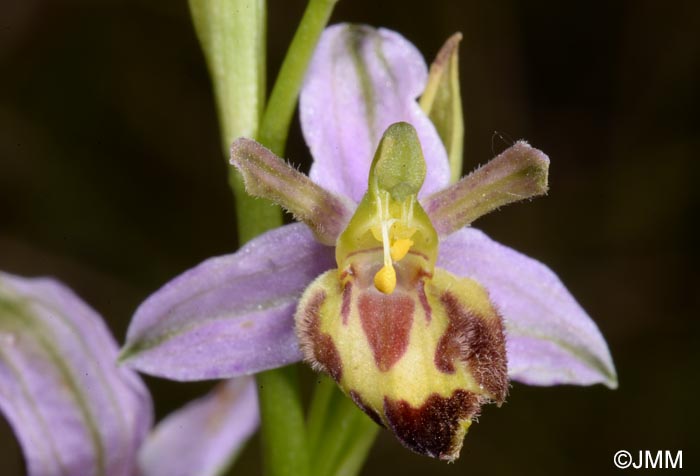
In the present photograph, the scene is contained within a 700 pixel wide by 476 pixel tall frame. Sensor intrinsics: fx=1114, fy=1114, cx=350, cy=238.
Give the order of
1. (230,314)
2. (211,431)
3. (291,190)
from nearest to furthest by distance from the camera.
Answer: (291,190) → (230,314) → (211,431)

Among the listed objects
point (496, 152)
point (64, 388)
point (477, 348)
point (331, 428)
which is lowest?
point (496, 152)

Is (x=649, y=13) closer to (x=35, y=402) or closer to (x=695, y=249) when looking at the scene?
(x=695, y=249)

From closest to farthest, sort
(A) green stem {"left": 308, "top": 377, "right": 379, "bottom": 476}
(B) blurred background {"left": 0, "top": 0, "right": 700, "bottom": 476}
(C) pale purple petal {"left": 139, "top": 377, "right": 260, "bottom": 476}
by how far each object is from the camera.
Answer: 1. (A) green stem {"left": 308, "top": 377, "right": 379, "bottom": 476}
2. (C) pale purple petal {"left": 139, "top": 377, "right": 260, "bottom": 476}
3. (B) blurred background {"left": 0, "top": 0, "right": 700, "bottom": 476}

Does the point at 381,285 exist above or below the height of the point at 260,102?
below

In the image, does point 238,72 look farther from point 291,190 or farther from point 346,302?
point 346,302

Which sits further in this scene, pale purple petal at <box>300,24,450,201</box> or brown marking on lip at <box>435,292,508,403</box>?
pale purple petal at <box>300,24,450,201</box>

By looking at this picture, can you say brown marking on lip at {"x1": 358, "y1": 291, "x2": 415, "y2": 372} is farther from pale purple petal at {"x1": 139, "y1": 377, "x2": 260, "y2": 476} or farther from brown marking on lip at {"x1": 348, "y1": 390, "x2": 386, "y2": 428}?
pale purple petal at {"x1": 139, "y1": 377, "x2": 260, "y2": 476}

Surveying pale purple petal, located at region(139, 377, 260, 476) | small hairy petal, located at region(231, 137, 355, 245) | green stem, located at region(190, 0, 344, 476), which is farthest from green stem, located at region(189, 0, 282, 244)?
pale purple petal, located at region(139, 377, 260, 476)

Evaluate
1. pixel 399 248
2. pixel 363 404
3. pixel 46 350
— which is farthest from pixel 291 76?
pixel 46 350
